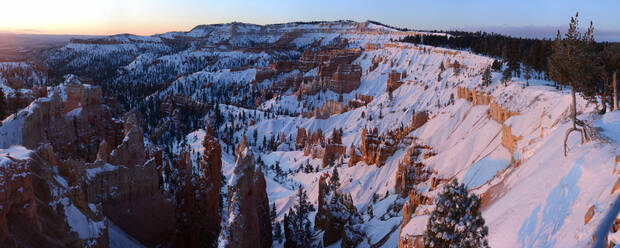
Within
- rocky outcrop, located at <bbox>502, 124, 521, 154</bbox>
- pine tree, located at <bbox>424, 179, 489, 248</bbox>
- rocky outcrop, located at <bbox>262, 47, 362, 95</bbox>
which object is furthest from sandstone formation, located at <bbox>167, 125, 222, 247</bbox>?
rocky outcrop, located at <bbox>262, 47, 362, 95</bbox>

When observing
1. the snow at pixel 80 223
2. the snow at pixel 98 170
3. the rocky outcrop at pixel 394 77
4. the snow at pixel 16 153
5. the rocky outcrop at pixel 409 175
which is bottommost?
the rocky outcrop at pixel 409 175

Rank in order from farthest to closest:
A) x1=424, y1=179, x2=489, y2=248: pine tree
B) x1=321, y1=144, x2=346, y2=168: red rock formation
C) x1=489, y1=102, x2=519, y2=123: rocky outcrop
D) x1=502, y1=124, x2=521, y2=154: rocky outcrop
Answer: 1. x1=321, y1=144, x2=346, y2=168: red rock formation
2. x1=489, y1=102, x2=519, y2=123: rocky outcrop
3. x1=502, y1=124, x2=521, y2=154: rocky outcrop
4. x1=424, y1=179, x2=489, y2=248: pine tree

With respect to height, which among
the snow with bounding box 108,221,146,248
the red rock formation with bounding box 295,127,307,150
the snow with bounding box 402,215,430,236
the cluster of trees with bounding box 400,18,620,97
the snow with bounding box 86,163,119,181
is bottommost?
the red rock formation with bounding box 295,127,307,150

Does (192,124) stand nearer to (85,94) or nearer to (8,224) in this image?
(85,94)

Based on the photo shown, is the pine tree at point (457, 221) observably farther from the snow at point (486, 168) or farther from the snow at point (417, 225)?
the snow at point (486, 168)

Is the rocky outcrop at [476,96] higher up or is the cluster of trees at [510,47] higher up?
the cluster of trees at [510,47]

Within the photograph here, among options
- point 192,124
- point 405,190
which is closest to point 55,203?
point 405,190

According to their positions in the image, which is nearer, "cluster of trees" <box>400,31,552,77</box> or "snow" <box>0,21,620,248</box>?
"snow" <box>0,21,620,248</box>

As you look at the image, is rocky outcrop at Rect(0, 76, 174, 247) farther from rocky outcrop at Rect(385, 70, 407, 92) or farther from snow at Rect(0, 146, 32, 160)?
rocky outcrop at Rect(385, 70, 407, 92)

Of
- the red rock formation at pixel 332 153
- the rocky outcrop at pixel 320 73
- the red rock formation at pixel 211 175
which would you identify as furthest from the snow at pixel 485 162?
the rocky outcrop at pixel 320 73
